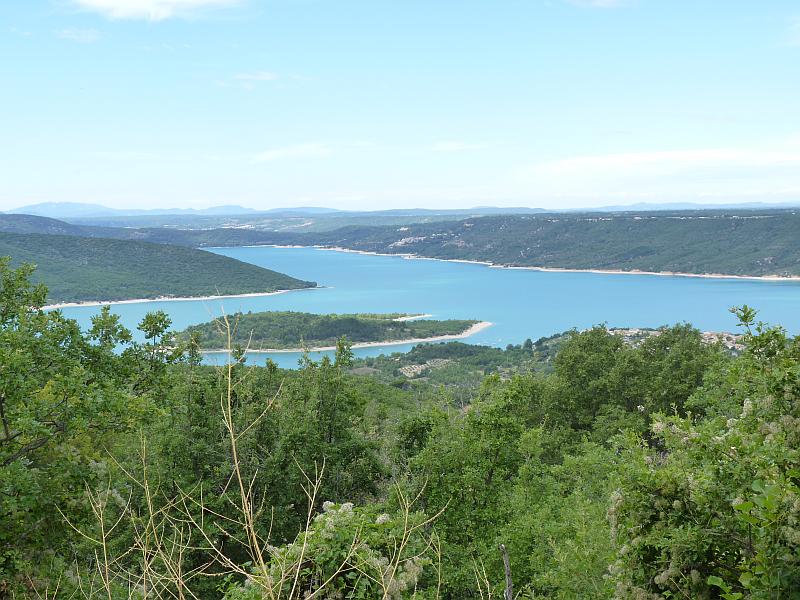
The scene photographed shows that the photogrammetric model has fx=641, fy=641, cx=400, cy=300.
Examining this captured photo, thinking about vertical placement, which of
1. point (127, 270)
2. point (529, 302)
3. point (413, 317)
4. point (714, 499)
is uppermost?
point (714, 499)

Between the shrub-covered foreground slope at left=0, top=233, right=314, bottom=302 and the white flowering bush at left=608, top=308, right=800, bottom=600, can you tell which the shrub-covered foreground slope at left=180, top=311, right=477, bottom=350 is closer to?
the shrub-covered foreground slope at left=0, top=233, right=314, bottom=302

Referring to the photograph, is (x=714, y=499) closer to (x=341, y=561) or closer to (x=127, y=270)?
(x=341, y=561)

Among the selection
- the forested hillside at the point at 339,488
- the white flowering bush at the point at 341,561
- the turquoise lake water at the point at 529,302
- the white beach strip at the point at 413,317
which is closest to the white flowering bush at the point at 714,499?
the forested hillside at the point at 339,488

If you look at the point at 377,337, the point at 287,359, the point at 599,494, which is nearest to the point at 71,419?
the point at 599,494

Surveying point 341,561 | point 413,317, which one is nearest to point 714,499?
point 341,561

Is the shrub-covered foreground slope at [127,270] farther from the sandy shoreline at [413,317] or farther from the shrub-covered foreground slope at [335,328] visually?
the sandy shoreline at [413,317]

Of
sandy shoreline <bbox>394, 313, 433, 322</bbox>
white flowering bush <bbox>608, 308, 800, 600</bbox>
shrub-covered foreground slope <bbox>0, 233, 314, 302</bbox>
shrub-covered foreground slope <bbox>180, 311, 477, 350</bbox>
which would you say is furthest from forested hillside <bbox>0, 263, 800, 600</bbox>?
shrub-covered foreground slope <bbox>0, 233, 314, 302</bbox>
